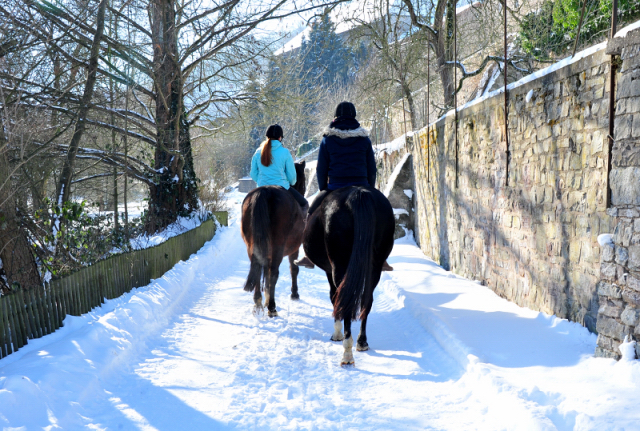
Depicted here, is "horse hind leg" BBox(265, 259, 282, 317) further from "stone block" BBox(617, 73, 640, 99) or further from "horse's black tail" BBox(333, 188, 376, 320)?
"stone block" BBox(617, 73, 640, 99)

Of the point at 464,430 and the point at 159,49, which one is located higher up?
the point at 159,49

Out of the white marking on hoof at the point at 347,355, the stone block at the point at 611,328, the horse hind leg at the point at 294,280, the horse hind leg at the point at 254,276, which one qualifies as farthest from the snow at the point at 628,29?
the horse hind leg at the point at 294,280

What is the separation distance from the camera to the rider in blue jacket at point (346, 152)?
16.5 feet

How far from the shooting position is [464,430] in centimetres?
305

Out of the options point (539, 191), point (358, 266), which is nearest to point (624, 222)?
point (539, 191)

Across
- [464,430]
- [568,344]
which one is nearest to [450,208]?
[568,344]

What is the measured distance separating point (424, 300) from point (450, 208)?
9.53 feet

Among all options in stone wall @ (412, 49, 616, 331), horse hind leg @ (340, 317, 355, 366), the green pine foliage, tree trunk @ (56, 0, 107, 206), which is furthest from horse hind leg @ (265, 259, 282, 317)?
the green pine foliage

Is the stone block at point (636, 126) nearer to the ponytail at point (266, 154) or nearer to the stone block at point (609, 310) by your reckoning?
the stone block at point (609, 310)

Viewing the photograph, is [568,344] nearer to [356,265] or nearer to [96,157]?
[356,265]

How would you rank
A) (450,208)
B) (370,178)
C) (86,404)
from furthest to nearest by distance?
(450,208) < (370,178) < (86,404)

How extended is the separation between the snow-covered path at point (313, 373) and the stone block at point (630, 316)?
35cm

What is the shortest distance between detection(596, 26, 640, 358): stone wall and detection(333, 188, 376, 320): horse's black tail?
1.95 m

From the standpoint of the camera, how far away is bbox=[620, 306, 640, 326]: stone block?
3.47 metres
